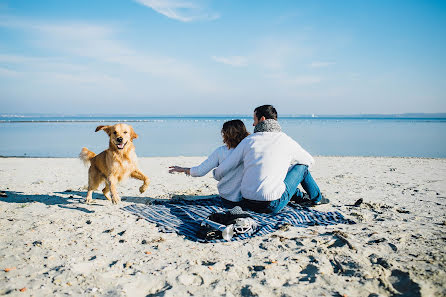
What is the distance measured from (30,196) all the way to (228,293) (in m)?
4.98

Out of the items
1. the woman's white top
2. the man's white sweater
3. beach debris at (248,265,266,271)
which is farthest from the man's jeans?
beach debris at (248,265,266,271)

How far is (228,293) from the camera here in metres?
2.38

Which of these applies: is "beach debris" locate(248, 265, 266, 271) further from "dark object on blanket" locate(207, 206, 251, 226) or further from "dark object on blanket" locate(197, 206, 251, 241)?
"dark object on blanket" locate(207, 206, 251, 226)

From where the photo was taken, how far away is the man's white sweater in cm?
371

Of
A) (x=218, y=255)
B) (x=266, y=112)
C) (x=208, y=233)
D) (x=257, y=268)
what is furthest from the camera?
(x=266, y=112)

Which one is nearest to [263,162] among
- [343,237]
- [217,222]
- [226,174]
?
[226,174]

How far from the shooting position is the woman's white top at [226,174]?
13.8 ft

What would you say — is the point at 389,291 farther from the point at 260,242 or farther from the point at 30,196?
the point at 30,196

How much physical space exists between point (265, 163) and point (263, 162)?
30 mm

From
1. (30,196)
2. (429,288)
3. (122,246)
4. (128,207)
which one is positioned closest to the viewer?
(429,288)

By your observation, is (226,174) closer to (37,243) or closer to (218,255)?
(218,255)

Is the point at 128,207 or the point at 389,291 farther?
the point at 128,207

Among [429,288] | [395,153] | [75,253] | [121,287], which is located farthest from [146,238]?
[395,153]

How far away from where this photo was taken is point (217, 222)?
12.1 feet
